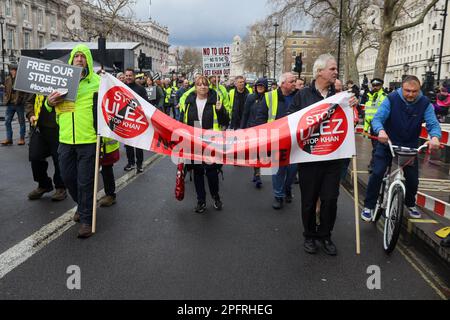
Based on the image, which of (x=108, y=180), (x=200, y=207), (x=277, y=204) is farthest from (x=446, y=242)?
(x=108, y=180)

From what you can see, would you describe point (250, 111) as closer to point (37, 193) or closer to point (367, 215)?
point (367, 215)

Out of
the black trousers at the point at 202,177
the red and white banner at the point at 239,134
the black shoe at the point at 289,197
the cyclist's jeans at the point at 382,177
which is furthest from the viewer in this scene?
the black shoe at the point at 289,197

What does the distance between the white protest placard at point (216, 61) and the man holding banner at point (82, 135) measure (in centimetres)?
434

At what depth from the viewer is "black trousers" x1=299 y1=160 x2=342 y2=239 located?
181 inches

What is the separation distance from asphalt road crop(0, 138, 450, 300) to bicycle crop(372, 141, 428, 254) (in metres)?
0.20

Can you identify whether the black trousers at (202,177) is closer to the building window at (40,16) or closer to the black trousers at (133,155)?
the black trousers at (133,155)

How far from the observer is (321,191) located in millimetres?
4660

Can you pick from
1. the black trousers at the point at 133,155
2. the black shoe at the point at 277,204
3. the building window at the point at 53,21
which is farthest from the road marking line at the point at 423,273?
the building window at the point at 53,21

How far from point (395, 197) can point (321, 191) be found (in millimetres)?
850

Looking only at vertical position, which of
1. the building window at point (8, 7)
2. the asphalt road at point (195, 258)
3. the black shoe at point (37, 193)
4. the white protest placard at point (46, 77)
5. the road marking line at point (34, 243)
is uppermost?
the building window at point (8, 7)

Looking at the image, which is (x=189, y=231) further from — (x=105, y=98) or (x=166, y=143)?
(x=105, y=98)

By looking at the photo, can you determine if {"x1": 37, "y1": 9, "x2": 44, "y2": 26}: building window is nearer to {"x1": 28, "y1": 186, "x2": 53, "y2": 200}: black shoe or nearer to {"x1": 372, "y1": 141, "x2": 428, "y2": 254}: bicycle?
{"x1": 28, "y1": 186, "x2": 53, "y2": 200}: black shoe

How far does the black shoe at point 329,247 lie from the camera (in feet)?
14.9
